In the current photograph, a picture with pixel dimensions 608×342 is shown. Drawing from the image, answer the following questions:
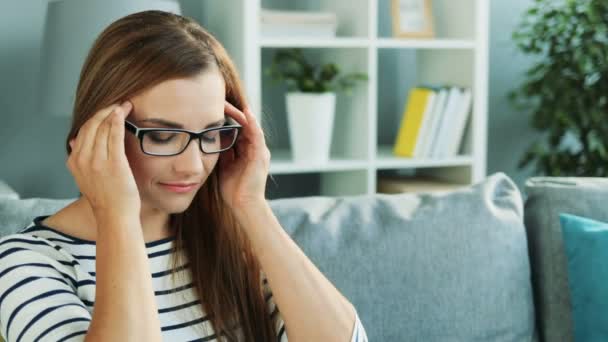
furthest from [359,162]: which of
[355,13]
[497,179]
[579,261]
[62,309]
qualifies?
[62,309]

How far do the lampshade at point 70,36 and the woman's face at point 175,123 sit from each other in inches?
52.4

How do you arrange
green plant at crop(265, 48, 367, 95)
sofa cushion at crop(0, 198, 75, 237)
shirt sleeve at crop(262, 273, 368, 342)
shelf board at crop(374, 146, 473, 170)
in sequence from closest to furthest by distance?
shirt sleeve at crop(262, 273, 368, 342)
sofa cushion at crop(0, 198, 75, 237)
green plant at crop(265, 48, 367, 95)
shelf board at crop(374, 146, 473, 170)

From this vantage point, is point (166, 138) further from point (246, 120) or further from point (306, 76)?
point (306, 76)

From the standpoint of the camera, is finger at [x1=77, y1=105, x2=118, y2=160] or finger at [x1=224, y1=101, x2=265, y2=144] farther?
finger at [x1=224, y1=101, x2=265, y2=144]

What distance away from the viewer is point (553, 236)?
1.63 metres

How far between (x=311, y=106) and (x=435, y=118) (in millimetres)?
517

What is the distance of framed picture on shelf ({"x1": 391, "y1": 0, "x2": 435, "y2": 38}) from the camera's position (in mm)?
3102

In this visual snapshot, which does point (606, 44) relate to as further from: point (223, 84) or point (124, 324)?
point (124, 324)

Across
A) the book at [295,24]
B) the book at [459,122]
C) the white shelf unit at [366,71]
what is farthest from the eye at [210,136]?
the book at [459,122]

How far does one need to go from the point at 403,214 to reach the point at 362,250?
0.13 m

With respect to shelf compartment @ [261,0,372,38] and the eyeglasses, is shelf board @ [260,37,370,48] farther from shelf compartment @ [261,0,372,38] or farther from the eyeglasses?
the eyeglasses

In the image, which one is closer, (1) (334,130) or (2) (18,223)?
(2) (18,223)

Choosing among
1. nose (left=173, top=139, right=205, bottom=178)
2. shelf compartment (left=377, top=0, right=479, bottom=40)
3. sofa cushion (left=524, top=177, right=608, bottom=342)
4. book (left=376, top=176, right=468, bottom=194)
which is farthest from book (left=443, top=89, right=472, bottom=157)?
nose (left=173, top=139, right=205, bottom=178)

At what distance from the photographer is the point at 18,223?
4.59 feet
